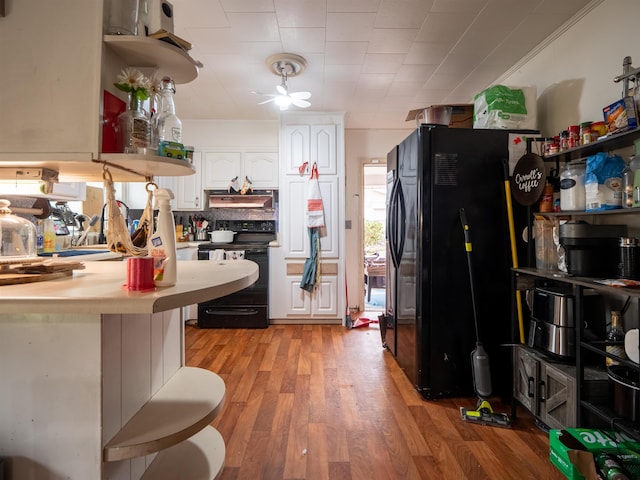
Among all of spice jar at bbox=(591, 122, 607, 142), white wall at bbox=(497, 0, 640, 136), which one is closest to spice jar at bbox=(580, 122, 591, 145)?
spice jar at bbox=(591, 122, 607, 142)

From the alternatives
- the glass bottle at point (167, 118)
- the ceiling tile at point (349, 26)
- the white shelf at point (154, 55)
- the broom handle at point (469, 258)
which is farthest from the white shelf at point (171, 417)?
the ceiling tile at point (349, 26)

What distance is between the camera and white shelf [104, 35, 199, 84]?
0.98m

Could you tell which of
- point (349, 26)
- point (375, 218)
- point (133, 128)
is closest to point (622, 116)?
point (349, 26)

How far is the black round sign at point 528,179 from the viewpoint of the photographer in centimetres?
194

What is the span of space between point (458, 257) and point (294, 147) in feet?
7.90

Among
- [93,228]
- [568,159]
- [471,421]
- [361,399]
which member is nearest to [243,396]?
[361,399]

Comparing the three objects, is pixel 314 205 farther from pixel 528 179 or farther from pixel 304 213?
pixel 528 179

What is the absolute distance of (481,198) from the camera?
218 centimetres

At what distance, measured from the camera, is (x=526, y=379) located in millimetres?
1914

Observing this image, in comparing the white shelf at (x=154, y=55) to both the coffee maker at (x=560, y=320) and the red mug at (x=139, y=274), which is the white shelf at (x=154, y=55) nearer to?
the red mug at (x=139, y=274)

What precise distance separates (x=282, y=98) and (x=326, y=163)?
3.85ft

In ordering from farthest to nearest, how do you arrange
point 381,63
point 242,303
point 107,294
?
point 242,303 < point 381,63 < point 107,294

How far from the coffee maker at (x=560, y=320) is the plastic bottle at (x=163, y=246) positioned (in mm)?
1873

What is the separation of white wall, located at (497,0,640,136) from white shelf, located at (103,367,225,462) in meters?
2.53
